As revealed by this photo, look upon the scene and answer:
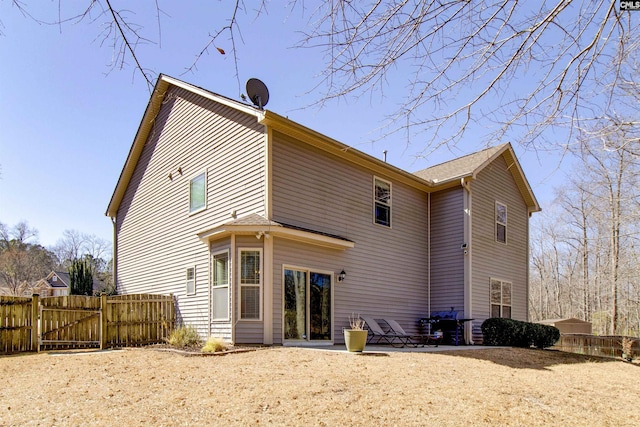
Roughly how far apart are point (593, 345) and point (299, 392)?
51.6ft

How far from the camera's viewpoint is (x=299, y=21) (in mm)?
3648

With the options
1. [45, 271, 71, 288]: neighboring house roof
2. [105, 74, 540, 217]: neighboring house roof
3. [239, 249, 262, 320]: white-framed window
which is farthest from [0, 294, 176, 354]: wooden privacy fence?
[45, 271, 71, 288]: neighboring house roof

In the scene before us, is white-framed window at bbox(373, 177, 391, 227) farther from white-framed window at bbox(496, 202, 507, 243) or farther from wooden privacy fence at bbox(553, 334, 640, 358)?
wooden privacy fence at bbox(553, 334, 640, 358)

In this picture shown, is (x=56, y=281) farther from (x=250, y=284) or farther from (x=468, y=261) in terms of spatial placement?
(x=468, y=261)

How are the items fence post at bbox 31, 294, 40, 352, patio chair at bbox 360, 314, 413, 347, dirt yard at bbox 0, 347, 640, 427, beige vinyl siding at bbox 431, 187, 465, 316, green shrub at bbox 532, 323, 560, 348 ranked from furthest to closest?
green shrub at bbox 532, 323, 560, 348
beige vinyl siding at bbox 431, 187, 465, 316
patio chair at bbox 360, 314, 413, 347
fence post at bbox 31, 294, 40, 352
dirt yard at bbox 0, 347, 640, 427

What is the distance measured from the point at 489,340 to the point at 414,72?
12873 millimetres

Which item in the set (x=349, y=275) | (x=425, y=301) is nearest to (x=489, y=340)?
Result: (x=425, y=301)

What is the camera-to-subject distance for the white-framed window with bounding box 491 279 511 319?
54.4 ft

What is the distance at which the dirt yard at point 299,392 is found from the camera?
5.45 metres

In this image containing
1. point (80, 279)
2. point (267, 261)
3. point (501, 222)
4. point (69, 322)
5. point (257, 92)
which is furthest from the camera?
point (80, 279)

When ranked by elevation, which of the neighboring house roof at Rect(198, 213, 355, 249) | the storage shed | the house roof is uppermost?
the house roof

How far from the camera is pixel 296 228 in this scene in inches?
444

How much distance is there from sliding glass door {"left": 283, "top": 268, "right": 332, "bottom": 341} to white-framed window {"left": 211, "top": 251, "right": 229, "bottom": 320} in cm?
134

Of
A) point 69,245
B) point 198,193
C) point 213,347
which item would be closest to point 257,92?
point 198,193
